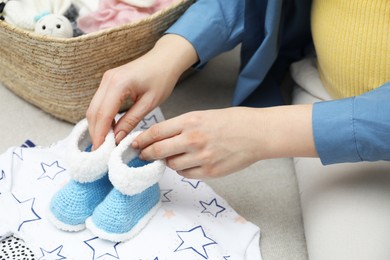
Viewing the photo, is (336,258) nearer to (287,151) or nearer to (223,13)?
(287,151)

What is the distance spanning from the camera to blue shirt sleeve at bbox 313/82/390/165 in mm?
710

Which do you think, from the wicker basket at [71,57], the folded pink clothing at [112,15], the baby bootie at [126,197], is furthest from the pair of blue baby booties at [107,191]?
the folded pink clothing at [112,15]

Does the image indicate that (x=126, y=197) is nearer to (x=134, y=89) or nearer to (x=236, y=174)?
(x=134, y=89)

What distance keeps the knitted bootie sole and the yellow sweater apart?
0.37 metres

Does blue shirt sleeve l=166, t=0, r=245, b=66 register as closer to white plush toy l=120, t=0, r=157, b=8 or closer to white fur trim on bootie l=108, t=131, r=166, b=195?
white plush toy l=120, t=0, r=157, b=8

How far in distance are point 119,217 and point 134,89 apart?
0.67ft

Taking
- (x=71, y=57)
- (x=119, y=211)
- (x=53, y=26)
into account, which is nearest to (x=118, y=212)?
(x=119, y=211)

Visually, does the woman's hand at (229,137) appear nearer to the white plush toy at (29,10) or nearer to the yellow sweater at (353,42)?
the yellow sweater at (353,42)

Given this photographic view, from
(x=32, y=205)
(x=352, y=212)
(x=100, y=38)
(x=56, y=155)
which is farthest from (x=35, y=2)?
(x=352, y=212)

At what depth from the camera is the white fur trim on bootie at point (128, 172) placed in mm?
757

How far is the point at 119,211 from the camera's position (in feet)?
2.60

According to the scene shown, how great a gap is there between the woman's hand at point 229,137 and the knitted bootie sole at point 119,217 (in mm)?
80

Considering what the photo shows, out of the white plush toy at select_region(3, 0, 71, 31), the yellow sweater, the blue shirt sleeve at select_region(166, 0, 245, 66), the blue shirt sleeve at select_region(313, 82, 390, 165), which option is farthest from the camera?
the white plush toy at select_region(3, 0, 71, 31)

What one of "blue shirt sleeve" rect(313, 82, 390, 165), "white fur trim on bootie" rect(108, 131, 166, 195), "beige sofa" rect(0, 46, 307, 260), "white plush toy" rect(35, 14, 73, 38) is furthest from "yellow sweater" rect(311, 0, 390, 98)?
Result: "white plush toy" rect(35, 14, 73, 38)
